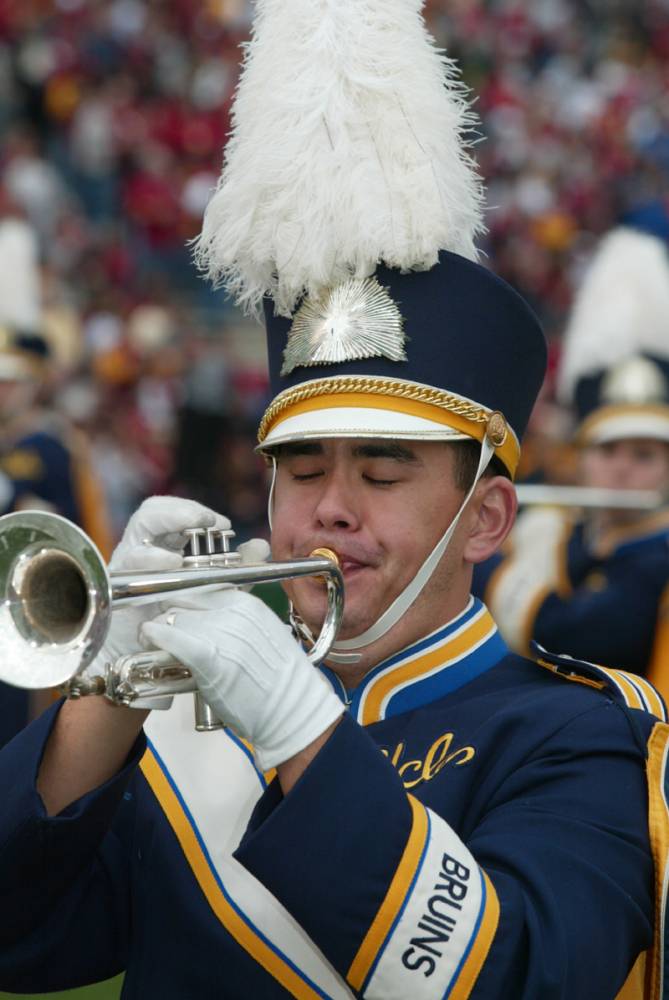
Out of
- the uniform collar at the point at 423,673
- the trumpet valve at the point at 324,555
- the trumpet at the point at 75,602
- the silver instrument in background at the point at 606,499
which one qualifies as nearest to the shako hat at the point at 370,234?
the trumpet valve at the point at 324,555

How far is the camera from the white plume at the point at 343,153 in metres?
2.27

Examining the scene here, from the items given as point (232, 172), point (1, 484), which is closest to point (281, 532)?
point (232, 172)

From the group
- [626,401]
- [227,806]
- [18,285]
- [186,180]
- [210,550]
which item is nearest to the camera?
[210,550]

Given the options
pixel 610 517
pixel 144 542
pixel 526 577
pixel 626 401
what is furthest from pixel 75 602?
pixel 626 401

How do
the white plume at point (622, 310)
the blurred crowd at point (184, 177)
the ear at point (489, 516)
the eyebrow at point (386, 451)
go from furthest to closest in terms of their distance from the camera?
the blurred crowd at point (184, 177) < the white plume at point (622, 310) < the ear at point (489, 516) < the eyebrow at point (386, 451)

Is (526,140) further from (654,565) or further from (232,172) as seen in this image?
(232,172)

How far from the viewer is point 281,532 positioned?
7.55ft

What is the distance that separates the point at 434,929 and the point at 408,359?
823 millimetres

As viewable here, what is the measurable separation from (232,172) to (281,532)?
0.54m

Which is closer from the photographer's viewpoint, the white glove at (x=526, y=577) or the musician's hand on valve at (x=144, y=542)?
the musician's hand on valve at (x=144, y=542)

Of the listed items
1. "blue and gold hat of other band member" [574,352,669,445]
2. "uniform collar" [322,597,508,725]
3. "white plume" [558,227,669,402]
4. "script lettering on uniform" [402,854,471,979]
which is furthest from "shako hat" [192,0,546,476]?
"white plume" [558,227,669,402]

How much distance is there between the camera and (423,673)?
91.4 inches

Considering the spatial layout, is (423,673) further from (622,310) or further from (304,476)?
(622,310)

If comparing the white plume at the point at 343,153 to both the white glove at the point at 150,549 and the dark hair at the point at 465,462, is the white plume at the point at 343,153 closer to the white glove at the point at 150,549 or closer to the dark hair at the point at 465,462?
the dark hair at the point at 465,462
